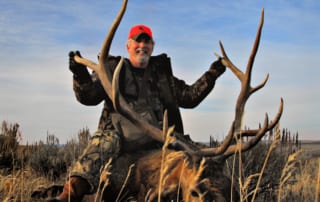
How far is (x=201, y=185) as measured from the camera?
3.79 metres

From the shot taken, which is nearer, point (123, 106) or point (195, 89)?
point (123, 106)

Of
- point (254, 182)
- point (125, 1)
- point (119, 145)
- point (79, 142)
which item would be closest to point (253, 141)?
point (119, 145)

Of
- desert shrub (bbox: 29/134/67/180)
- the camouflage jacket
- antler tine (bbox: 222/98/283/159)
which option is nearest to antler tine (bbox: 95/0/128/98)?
the camouflage jacket

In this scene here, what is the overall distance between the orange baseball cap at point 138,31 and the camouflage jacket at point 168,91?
31cm

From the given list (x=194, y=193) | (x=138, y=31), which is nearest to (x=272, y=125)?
(x=194, y=193)

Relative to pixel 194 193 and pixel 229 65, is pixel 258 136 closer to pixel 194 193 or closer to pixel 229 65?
pixel 194 193

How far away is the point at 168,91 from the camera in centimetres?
595

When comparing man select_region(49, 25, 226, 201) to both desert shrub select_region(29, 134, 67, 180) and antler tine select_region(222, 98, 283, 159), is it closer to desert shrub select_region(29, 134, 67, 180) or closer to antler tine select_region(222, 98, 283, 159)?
antler tine select_region(222, 98, 283, 159)

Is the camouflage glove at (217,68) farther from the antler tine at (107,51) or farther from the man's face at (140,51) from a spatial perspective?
the antler tine at (107,51)

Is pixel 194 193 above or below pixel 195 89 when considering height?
below

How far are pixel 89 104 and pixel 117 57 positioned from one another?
0.63 meters

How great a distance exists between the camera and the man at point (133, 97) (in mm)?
4582

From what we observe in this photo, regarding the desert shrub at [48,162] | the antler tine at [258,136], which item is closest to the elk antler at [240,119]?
the antler tine at [258,136]

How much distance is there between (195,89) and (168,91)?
34 cm
